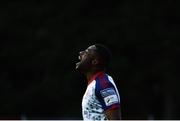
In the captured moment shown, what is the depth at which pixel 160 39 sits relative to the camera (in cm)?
2481

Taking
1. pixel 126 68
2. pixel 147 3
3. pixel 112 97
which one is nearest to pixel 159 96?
pixel 126 68

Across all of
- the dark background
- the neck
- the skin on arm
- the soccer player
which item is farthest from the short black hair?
the dark background

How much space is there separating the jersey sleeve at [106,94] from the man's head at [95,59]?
0.56 feet

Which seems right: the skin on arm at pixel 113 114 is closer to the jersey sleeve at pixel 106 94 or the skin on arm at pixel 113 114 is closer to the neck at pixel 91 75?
the jersey sleeve at pixel 106 94

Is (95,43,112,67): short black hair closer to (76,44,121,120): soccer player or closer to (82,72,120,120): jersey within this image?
(76,44,121,120): soccer player

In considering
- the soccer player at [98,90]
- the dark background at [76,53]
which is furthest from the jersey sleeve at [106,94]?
the dark background at [76,53]

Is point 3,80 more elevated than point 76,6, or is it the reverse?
point 76,6

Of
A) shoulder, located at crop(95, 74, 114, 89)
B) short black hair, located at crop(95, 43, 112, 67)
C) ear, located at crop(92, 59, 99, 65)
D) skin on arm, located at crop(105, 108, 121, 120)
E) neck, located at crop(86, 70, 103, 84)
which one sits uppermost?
short black hair, located at crop(95, 43, 112, 67)

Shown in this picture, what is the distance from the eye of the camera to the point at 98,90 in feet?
20.5

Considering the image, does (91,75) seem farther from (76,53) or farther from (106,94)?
(76,53)

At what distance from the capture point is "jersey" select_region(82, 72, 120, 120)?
6137 mm

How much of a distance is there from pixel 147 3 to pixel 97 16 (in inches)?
72.7

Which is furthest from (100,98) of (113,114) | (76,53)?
(76,53)

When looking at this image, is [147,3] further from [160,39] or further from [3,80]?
[3,80]
